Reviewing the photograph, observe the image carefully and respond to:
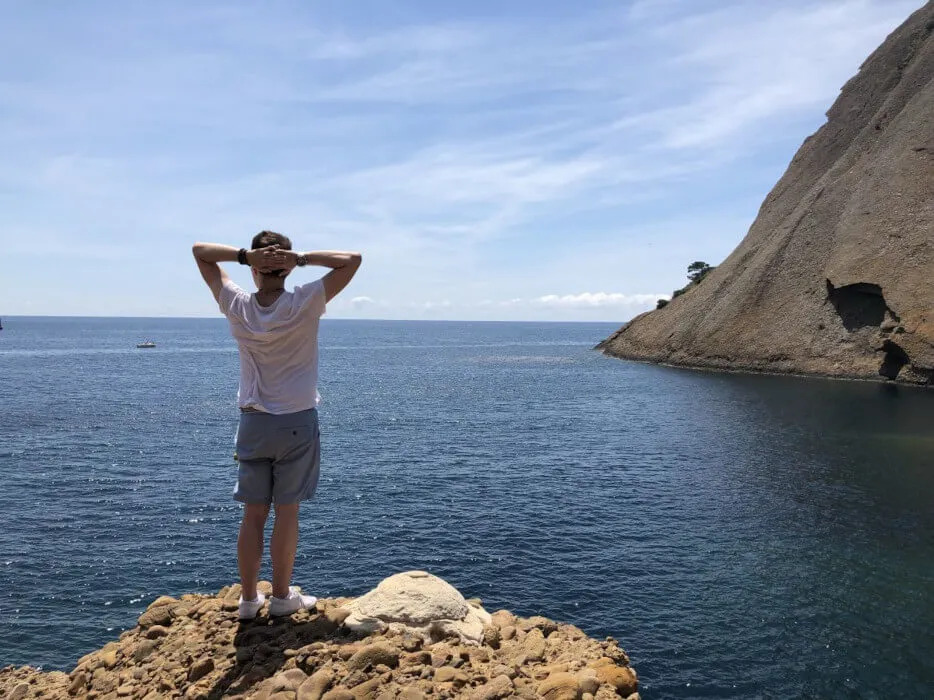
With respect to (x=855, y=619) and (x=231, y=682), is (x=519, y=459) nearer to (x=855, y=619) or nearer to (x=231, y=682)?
(x=855, y=619)

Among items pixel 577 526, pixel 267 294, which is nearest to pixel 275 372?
pixel 267 294

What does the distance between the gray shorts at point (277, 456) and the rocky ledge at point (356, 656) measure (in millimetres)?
1756

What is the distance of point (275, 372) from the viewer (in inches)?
308

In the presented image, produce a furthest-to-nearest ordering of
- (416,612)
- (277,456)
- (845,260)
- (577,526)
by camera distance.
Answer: (845,260) < (577,526) < (416,612) < (277,456)

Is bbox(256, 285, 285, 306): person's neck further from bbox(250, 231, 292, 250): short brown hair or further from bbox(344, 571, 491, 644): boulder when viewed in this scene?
bbox(344, 571, 491, 644): boulder

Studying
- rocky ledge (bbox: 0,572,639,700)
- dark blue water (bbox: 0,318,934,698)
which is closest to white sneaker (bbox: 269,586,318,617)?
rocky ledge (bbox: 0,572,639,700)

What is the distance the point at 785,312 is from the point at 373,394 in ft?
161

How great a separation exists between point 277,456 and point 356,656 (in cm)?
236

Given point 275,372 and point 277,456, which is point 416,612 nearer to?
point 277,456

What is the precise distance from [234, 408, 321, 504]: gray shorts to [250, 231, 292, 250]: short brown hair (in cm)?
180

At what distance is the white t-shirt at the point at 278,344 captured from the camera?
24.8 ft

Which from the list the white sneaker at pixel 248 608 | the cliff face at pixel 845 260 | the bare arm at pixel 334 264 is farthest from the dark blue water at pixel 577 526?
the cliff face at pixel 845 260

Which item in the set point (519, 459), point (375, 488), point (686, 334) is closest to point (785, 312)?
point (686, 334)

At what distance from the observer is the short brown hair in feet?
25.2
